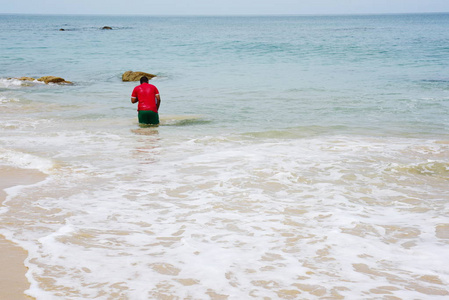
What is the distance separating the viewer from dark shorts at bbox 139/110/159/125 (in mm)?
11805

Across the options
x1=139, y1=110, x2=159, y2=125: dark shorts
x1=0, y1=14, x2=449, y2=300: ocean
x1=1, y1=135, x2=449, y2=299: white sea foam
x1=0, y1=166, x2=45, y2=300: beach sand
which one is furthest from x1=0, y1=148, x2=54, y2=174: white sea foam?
x1=139, y1=110, x2=159, y2=125: dark shorts

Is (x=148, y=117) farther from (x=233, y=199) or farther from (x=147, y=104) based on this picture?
(x=233, y=199)

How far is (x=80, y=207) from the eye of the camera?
5715mm

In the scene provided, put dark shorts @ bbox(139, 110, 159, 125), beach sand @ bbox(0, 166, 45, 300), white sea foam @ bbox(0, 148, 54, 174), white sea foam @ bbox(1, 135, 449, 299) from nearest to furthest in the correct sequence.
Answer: beach sand @ bbox(0, 166, 45, 300)
white sea foam @ bbox(1, 135, 449, 299)
white sea foam @ bbox(0, 148, 54, 174)
dark shorts @ bbox(139, 110, 159, 125)

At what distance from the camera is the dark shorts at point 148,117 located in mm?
11805

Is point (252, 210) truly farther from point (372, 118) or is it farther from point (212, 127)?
point (372, 118)

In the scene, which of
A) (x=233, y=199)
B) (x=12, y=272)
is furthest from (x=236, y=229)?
(x=12, y=272)

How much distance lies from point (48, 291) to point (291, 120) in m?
9.57

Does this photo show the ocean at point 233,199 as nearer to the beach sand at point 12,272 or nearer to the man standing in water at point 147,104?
the beach sand at point 12,272

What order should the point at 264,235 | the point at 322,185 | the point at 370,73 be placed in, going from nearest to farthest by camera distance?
the point at 264,235
the point at 322,185
the point at 370,73

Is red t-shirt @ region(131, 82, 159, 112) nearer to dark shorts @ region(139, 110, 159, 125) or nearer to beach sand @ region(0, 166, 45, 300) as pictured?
dark shorts @ region(139, 110, 159, 125)

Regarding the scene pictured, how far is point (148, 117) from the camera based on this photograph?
11836mm

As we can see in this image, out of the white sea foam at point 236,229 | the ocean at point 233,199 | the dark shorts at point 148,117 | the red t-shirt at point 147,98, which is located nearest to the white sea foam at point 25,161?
the ocean at point 233,199

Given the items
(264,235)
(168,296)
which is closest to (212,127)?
(264,235)
